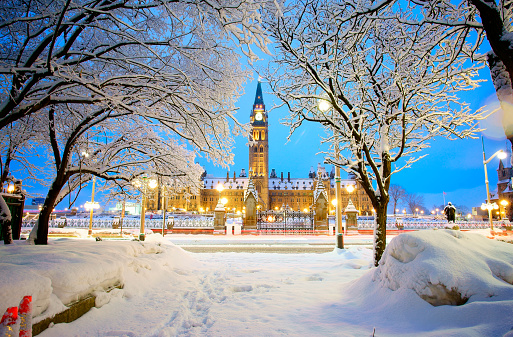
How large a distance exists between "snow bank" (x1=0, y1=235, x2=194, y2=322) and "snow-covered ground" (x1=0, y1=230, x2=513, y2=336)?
0.5 inches

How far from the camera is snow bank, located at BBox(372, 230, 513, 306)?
384 cm

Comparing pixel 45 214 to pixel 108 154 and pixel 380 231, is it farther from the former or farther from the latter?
pixel 380 231

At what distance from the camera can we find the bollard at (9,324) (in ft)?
6.13

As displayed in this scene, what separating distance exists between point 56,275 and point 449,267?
581 centimetres

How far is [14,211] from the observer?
29.6 ft

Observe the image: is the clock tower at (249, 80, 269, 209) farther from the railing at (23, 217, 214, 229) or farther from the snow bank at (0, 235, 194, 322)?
the snow bank at (0, 235, 194, 322)

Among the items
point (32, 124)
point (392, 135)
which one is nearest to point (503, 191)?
point (392, 135)

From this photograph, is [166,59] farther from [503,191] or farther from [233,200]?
[233,200]

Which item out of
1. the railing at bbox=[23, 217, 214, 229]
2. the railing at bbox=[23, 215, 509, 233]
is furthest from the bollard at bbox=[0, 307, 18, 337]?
the railing at bbox=[23, 217, 214, 229]

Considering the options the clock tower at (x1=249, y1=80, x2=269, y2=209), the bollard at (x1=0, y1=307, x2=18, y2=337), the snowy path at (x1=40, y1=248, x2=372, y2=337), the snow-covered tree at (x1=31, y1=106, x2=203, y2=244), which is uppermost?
the clock tower at (x1=249, y1=80, x2=269, y2=209)

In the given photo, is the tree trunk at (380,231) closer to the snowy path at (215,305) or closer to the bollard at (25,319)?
the snowy path at (215,305)

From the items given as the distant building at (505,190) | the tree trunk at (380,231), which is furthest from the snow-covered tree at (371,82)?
the distant building at (505,190)

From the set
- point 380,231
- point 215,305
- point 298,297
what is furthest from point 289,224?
point 215,305

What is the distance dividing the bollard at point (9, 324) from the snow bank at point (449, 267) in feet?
16.2
